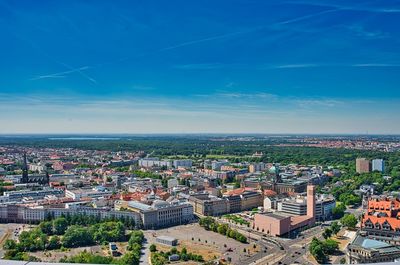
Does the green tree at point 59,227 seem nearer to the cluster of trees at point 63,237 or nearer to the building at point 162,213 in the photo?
the cluster of trees at point 63,237

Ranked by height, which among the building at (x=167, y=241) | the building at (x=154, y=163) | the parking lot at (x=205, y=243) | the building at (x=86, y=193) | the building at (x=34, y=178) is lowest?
the parking lot at (x=205, y=243)

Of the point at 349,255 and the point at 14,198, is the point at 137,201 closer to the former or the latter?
the point at 14,198

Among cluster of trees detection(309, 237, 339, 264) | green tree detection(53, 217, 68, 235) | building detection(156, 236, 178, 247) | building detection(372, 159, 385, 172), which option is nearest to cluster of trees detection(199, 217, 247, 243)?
building detection(156, 236, 178, 247)

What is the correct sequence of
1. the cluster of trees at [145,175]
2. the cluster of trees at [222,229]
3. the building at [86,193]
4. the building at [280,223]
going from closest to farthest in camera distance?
the cluster of trees at [222,229] → the building at [280,223] → the building at [86,193] → the cluster of trees at [145,175]

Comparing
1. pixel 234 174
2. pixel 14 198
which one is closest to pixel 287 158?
pixel 234 174

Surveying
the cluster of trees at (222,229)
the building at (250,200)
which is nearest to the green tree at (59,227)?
the cluster of trees at (222,229)

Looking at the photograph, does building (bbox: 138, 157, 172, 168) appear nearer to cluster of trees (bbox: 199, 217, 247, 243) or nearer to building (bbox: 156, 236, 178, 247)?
cluster of trees (bbox: 199, 217, 247, 243)

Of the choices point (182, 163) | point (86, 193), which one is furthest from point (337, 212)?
point (182, 163)
